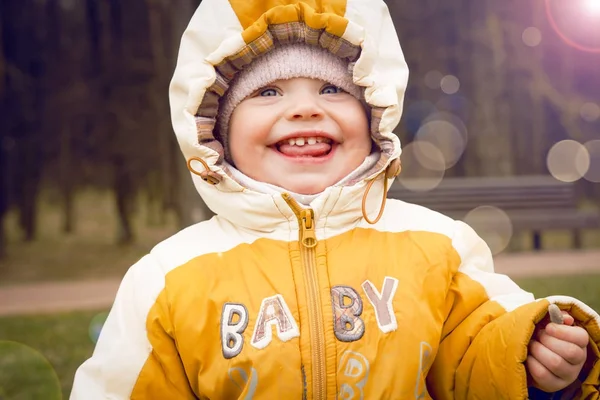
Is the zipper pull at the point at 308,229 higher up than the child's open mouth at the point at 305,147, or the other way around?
the child's open mouth at the point at 305,147

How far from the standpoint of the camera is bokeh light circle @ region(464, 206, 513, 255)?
6.29 meters

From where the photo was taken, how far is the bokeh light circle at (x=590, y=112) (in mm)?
8359

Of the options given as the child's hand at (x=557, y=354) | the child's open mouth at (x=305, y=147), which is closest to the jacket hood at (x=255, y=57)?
the child's open mouth at (x=305, y=147)

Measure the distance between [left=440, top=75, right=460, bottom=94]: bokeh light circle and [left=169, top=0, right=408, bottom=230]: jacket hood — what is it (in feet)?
19.5

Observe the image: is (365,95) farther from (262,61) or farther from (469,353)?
(469,353)

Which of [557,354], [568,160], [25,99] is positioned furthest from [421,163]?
[557,354]

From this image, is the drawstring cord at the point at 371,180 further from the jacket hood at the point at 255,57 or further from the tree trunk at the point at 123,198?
the tree trunk at the point at 123,198

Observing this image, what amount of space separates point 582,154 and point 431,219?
7.26 metres

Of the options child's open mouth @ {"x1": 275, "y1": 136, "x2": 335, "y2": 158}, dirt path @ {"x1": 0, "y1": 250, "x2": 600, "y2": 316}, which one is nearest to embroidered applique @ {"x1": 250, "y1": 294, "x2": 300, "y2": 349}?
child's open mouth @ {"x1": 275, "y1": 136, "x2": 335, "y2": 158}

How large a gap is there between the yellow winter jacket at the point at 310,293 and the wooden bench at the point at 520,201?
4726 millimetres

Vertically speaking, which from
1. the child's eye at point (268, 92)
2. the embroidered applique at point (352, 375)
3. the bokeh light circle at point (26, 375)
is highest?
the child's eye at point (268, 92)

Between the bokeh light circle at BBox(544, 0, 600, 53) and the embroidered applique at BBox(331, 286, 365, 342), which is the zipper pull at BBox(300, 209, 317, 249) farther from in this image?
the bokeh light circle at BBox(544, 0, 600, 53)

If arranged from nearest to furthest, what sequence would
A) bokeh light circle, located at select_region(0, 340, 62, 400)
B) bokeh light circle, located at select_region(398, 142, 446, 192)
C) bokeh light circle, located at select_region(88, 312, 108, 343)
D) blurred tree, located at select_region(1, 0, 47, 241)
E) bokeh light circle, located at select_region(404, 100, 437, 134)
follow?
bokeh light circle, located at select_region(0, 340, 62, 400) < bokeh light circle, located at select_region(88, 312, 108, 343) < blurred tree, located at select_region(1, 0, 47, 241) < bokeh light circle, located at select_region(398, 142, 446, 192) < bokeh light circle, located at select_region(404, 100, 437, 134)

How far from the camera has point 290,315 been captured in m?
1.49
